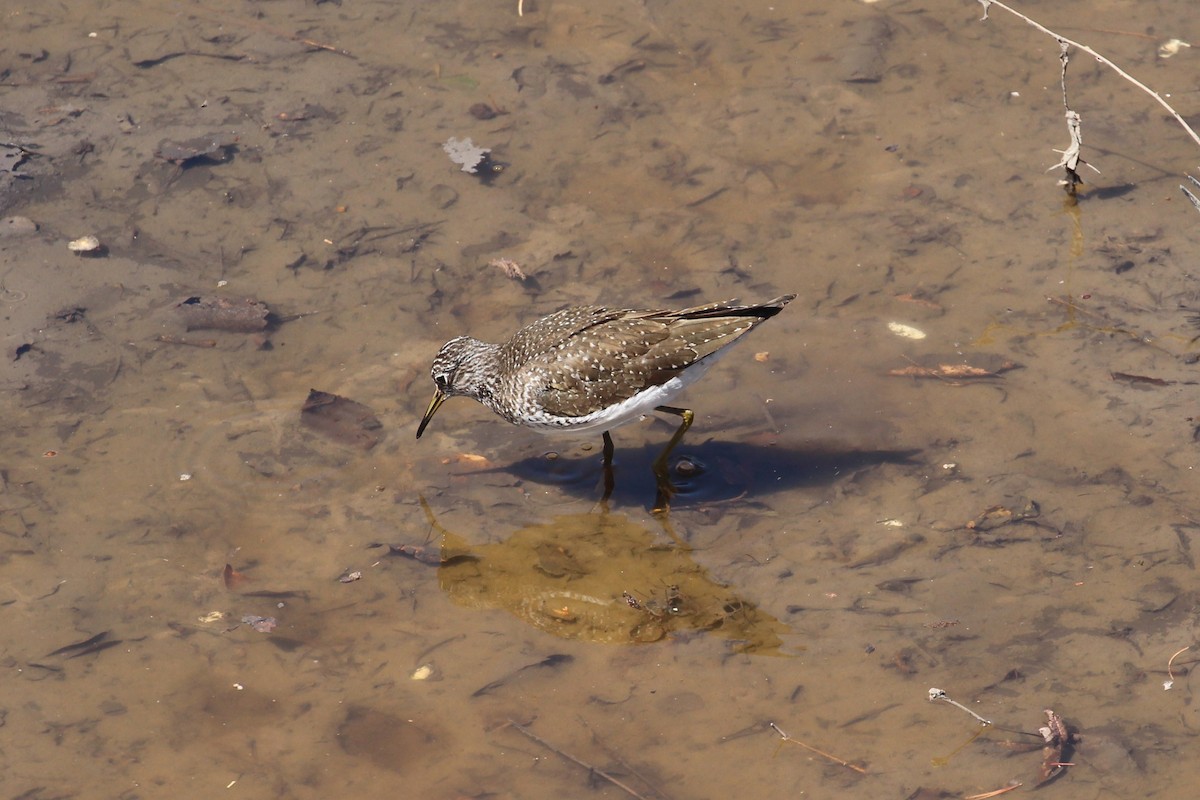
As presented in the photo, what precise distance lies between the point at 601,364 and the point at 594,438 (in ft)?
4.39

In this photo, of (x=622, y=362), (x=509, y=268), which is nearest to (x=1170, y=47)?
(x=509, y=268)

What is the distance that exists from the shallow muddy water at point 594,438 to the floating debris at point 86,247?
0.13 meters

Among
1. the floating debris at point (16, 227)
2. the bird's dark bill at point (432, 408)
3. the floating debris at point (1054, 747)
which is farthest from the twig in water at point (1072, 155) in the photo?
the floating debris at point (16, 227)

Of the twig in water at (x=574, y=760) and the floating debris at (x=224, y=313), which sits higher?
the floating debris at (x=224, y=313)

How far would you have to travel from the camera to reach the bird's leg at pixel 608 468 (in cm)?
934

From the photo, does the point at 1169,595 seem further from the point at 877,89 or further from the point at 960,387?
the point at 877,89

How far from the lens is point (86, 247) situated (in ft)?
35.4

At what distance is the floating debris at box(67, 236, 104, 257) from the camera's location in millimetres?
10766

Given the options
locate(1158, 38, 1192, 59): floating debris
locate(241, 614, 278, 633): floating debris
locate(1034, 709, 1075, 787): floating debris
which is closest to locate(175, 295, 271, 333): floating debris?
locate(241, 614, 278, 633): floating debris

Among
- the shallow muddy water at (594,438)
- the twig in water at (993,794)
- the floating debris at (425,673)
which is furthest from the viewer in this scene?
the floating debris at (425,673)

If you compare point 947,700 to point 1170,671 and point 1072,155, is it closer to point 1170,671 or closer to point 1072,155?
point 1170,671

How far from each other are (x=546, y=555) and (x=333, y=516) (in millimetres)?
1531

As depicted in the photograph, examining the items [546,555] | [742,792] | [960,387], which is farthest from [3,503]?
[960,387]

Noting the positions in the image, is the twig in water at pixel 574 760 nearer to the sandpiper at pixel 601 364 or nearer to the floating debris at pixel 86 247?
the sandpiper at pixel 601 364
